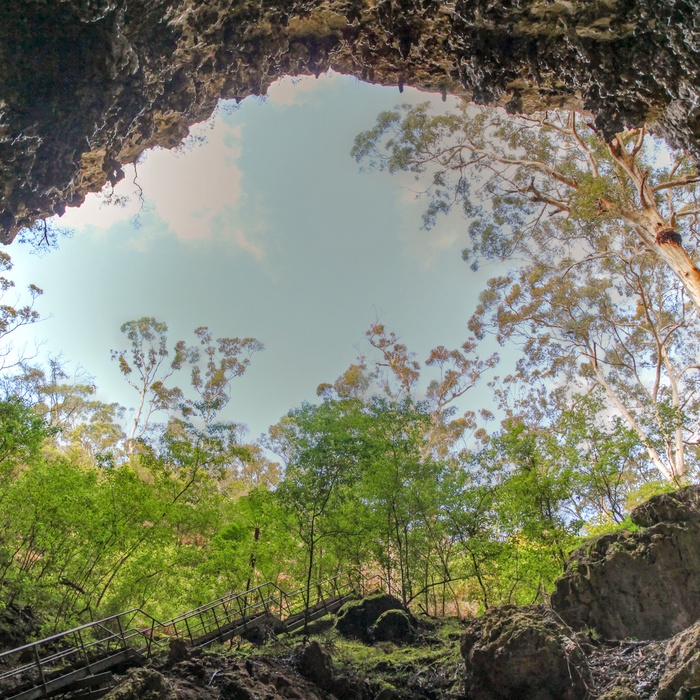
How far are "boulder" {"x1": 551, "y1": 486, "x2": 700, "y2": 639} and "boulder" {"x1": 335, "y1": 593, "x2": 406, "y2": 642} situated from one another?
164 inches

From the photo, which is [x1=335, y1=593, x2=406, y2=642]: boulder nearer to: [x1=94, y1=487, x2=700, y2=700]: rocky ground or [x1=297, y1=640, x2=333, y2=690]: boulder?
[x1=94, y1=487, x2=700, y2=700]: rocky ground

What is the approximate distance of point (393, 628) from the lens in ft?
36.5

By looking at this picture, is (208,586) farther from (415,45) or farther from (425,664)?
(415,45)

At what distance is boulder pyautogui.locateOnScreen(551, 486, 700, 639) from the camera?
825cm

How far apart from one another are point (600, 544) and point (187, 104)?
1164 cm

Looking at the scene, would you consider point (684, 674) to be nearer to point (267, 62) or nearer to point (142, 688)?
point (142, 688)

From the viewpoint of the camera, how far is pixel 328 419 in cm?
1263

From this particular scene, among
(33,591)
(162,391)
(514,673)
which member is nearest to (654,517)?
(514,673)

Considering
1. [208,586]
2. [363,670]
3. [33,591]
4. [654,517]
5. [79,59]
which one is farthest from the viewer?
[208,586]

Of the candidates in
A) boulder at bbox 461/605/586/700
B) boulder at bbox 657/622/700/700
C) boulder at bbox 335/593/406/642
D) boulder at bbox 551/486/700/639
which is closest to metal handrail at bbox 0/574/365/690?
boulder at bbox 335/593/406/642

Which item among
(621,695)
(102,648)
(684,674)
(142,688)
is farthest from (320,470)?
(684,674)

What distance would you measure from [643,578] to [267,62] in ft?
39.5

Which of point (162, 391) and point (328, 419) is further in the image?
point (162, 391)

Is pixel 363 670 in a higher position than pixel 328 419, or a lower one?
lower
